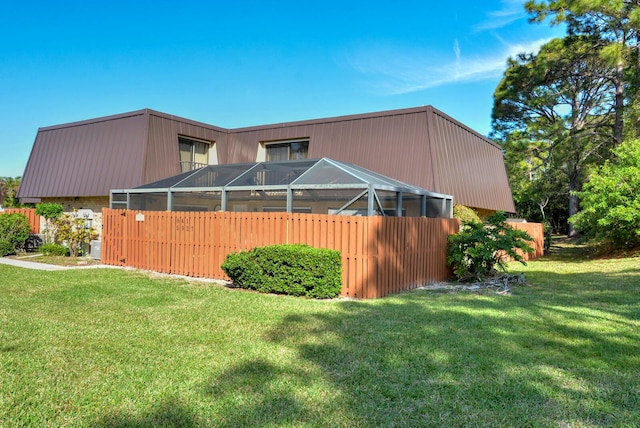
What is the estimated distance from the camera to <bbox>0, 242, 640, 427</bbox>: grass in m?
3.21

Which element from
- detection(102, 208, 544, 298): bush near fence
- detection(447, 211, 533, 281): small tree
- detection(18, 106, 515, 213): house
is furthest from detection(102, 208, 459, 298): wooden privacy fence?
detection(18, 106, 515, 213): house

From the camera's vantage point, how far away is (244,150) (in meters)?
18.8

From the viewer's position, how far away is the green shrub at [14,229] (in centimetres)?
1537

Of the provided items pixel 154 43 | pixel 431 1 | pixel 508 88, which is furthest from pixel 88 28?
pixel 508 88

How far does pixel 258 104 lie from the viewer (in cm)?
2192

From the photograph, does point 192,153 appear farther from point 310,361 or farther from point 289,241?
point 310,361

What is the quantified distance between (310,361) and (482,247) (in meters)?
6.93

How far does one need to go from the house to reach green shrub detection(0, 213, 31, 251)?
237cm

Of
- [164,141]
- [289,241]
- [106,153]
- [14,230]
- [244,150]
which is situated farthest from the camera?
[244,150]

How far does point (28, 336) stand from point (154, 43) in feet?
49.6

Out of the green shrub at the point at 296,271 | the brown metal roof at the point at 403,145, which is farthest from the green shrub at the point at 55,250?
the green shrub at the point at 296,271

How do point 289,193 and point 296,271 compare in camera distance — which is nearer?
point 296,271

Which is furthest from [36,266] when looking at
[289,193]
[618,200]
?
[618,200]

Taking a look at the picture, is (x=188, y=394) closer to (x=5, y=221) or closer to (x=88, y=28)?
(x=5, y=221)
